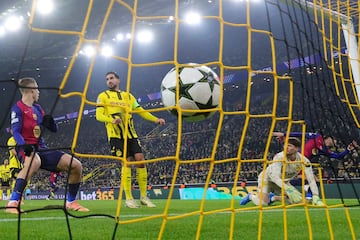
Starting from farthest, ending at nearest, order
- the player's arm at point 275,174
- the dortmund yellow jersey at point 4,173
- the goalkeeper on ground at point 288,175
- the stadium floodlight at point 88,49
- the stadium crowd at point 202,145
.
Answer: the stadium floodlight at point 88,49, the stadium crowd at point 202,145, the dortmund yellow jersey at point 4,173, the player's arm at point 275,174, the goalkeeper on ground at point 288,175

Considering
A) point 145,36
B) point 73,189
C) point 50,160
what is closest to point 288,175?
point 73,189

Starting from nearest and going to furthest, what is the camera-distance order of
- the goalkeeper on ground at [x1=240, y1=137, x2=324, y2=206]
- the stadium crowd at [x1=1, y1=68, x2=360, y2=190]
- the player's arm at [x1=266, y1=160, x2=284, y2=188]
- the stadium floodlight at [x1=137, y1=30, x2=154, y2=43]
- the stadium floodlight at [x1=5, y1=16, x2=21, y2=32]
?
the goalkeeper on ground at [x1=240, y1=137, x2=324, y2=206] < the player's arm at [x1=266, y1=160, x2=284, y2=188] < the stadium crowd at [x1=1, y1=68, x2=360, y2=190] < the stadium floodlight at [x1=5, y1=16, x2=21, y2=32] < the stadium floodlight at [x1=137, y1=30, x2=154, y2=43]

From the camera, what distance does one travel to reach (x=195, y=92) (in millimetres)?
3348

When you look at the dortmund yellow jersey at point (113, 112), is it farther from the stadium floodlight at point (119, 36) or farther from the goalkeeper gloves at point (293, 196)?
the stadium floodlight at point (119, 36)

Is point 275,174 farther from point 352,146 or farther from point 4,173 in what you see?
point 4,173

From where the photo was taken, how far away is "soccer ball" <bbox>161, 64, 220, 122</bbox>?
3.34 metres

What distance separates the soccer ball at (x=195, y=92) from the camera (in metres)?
3.34

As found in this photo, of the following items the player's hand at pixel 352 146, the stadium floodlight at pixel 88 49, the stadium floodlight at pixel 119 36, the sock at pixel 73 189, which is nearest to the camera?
the sock at pixel 73 189

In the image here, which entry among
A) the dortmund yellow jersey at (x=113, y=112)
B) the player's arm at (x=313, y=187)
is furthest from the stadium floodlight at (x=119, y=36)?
the player's arm at (x=313, y=187)

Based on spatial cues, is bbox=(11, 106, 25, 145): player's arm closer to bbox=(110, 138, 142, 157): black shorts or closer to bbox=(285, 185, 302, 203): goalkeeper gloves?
bbox=(110, 138, 142, 157): black shorts

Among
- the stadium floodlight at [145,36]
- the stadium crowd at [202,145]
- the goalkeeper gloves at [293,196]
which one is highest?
the stadium floodlight at [145,36]

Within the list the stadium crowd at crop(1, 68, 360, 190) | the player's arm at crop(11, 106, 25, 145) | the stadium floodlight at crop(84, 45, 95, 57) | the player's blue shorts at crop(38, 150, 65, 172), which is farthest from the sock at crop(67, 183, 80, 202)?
the stadium floodlight at crop(84, 45, 95, 57)

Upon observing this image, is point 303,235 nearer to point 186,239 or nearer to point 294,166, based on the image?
point 186,239

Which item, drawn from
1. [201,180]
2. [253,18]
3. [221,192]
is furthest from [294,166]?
[253,18]
